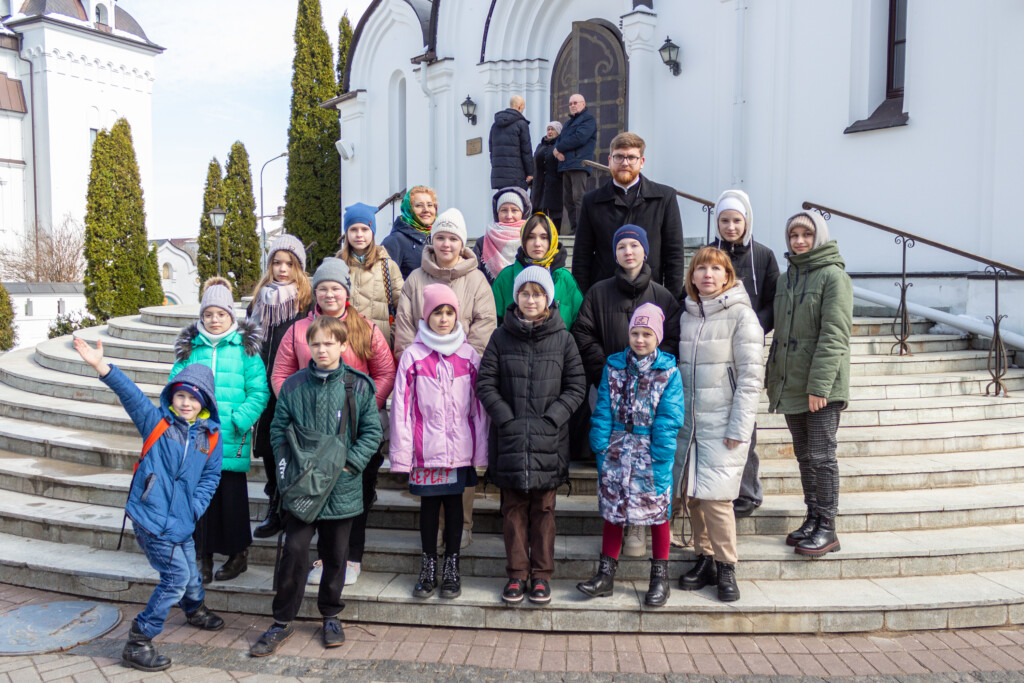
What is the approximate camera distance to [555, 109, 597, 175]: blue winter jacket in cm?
902

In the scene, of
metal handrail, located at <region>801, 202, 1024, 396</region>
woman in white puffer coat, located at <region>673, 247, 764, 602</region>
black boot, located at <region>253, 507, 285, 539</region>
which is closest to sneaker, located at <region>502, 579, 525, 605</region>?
woman in white puffer coat, located at <region>673, 247, 764, 602</region>

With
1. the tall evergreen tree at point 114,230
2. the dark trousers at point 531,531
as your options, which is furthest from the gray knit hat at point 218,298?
the tall evergreen tree at point 114,230

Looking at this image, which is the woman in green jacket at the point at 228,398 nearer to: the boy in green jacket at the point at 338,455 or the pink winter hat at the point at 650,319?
the boy in green jacket at the point at 338,455

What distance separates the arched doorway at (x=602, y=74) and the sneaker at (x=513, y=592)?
8.10 metres

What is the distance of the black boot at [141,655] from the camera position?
12.0 ft

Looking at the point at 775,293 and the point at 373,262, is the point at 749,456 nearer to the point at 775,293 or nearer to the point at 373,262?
the point at 775,293

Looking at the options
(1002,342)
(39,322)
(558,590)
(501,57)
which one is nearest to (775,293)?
(558,590)

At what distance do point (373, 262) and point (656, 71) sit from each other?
7.40 meters

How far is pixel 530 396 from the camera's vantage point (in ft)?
13.0

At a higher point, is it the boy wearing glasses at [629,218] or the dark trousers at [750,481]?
the boy wearing glasses at [629,218]

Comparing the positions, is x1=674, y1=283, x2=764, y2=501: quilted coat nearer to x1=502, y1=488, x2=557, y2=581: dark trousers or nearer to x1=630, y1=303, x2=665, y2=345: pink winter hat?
x1=630, y1=303, x2=665, y2=345: pink winter hat

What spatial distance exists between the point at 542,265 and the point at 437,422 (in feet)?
3.82

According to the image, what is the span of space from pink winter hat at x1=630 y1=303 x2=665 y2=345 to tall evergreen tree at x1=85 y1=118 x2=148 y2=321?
18374 mm

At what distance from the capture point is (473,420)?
4.15m
